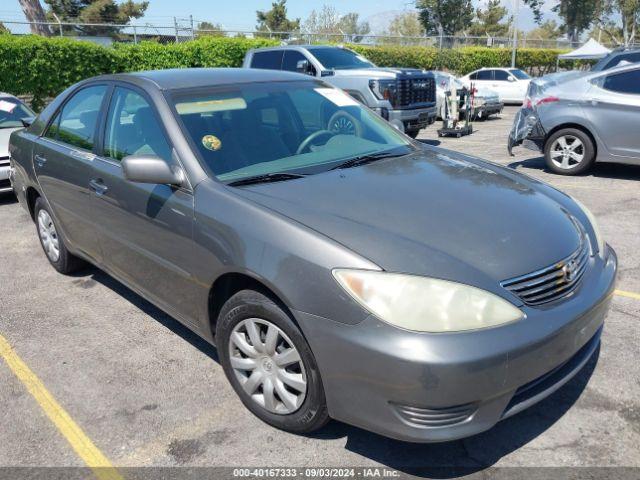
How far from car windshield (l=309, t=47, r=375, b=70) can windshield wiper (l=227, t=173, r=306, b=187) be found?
30.2ft

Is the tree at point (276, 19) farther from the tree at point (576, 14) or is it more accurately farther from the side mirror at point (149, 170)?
the side mirror at point (149, 170)

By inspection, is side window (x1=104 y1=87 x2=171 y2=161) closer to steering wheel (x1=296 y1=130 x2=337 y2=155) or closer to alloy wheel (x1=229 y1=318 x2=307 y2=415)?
steering wheel (x1=296 y1=130 x2=337 y2=155)

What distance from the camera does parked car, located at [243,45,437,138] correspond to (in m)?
11.0

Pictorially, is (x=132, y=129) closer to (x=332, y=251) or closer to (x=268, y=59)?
(x=332, y=251)

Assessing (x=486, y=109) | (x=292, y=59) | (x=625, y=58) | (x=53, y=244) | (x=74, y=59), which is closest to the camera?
(x=53, y=244)

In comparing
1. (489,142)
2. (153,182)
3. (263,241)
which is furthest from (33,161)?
(489,142)

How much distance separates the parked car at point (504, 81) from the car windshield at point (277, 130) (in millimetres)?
17962

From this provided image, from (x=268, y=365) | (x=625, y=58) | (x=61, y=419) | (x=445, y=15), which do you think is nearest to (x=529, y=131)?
(x=625, y=58)

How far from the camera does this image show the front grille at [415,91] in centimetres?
1117

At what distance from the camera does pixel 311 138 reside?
3609 millimetres

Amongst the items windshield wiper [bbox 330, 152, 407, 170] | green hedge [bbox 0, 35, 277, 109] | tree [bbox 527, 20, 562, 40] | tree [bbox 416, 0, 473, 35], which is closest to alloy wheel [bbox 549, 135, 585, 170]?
windshield wiper [bbox 330, 152, 407, 170]

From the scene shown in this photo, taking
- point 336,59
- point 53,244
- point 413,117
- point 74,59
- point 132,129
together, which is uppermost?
point 74,59

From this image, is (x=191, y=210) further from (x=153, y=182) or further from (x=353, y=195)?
(x=353, y=195)

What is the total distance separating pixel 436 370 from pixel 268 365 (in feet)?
2.95
